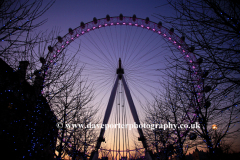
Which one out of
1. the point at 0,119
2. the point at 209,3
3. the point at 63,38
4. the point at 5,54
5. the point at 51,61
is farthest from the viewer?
the point at 63,38

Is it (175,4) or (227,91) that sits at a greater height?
(175,4)

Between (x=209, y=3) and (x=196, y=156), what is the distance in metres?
54.4

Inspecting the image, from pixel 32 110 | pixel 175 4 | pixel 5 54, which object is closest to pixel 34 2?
pixel 5 54

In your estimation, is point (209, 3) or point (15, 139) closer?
point (209, 3)

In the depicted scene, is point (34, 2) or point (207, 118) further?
point (207, 118)

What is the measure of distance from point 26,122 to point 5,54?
3.74 metres

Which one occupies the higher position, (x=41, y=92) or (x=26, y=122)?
(x=41, y=92)

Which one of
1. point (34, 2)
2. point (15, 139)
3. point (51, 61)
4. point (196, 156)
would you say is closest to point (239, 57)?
point (34, 2)

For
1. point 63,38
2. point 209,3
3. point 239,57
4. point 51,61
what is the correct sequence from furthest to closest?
point 63,38, point 51,61, point 239,57, point 209,3

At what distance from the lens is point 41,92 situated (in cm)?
599

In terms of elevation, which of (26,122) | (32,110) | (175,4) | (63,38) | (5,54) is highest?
(63,38)

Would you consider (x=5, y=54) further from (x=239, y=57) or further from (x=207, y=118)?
(x=207, y=118)

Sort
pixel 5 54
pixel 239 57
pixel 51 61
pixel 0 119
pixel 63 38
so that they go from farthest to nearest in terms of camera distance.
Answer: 1. pixel 63 38
2. pixel 51 61
3. pixel 0 119
4. pixel 5 54
5. pixel 239 57

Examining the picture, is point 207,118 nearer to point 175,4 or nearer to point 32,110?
point 175,4
